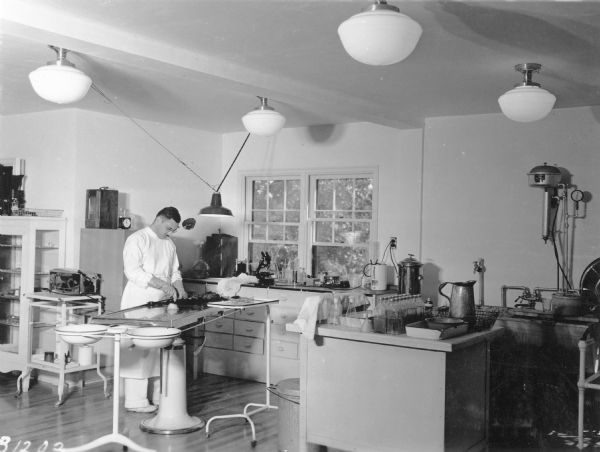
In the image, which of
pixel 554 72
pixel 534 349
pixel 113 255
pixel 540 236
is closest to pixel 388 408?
pixel 534 349

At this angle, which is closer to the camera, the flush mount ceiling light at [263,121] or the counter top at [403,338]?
the counter top at [403,338]

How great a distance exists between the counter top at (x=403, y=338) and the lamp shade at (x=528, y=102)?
5.04ft

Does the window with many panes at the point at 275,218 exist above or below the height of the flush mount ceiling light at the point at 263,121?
below

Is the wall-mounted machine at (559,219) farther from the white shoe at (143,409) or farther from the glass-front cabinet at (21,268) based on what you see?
the glass-front cabinet at (21,268)

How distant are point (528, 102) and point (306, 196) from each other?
13.1 ft

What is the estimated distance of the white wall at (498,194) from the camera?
648 cm

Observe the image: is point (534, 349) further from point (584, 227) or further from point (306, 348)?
point (306, 348)

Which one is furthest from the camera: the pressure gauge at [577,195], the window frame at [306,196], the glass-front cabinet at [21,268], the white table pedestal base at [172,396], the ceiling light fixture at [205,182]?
the window frame at [306,196]

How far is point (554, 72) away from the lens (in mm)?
5098

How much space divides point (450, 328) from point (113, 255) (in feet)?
13.2

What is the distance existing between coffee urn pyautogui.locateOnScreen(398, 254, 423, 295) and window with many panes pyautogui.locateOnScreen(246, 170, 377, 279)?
97cm

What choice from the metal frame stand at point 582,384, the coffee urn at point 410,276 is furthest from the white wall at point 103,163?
the metal frame stand at point 582,384

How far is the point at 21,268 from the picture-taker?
6832mm

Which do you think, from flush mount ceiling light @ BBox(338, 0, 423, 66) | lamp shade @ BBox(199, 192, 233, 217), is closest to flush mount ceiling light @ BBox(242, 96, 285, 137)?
lamp shade @ BBox(199, 192, 233, 217)
